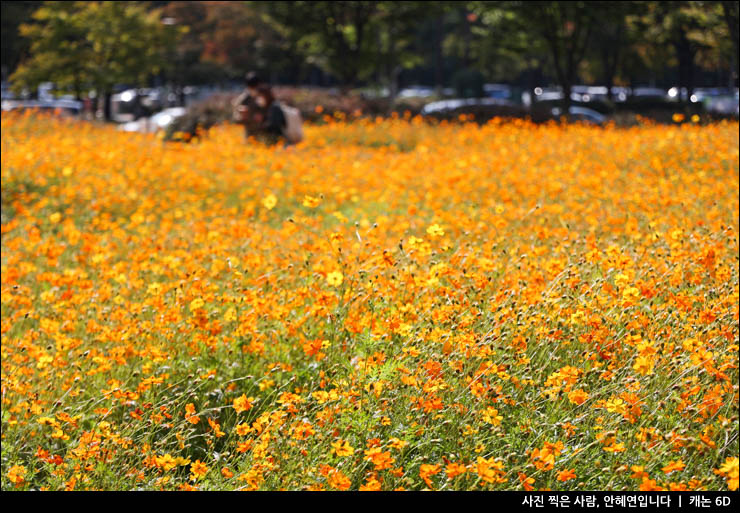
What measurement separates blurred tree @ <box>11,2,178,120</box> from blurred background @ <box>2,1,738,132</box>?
1.3 inches

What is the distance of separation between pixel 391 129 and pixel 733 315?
14.1m

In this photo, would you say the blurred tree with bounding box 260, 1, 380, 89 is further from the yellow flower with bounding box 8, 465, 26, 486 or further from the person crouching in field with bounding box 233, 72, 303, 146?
the yellow flower with bounding box 8, 465, 26, 486

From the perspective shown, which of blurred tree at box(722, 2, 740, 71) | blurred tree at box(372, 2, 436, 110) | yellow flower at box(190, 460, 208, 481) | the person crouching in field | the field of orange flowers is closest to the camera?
yellow flower at box(190, 460, 208, 481)

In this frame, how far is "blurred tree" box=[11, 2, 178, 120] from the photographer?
11.4m

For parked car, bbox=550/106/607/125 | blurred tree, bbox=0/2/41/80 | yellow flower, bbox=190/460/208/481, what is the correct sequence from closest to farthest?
yellow flower, bbox=190/460/208/481, blurred tree, bbox=0/2/41/80, parked car, bbox=550/106/607/125

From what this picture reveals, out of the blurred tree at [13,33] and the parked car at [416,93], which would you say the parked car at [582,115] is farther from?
the parked car at [416,93]

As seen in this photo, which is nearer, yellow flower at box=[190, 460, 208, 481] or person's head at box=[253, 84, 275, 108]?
yellow flower at box=[190, 460, 208, 481]

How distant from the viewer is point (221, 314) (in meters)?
5.32

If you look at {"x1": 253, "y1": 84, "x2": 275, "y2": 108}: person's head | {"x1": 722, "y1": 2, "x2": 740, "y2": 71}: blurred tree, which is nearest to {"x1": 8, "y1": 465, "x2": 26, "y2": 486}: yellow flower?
{"x1": 722, "y1": 2, "x2": 740, "y2": 71}: blurred tree

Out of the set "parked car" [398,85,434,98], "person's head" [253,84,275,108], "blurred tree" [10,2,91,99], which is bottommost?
"parked car" [398,85,434,98]

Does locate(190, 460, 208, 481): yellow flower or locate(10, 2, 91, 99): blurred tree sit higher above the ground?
locate(10, 2, 91, 99): blurred tree

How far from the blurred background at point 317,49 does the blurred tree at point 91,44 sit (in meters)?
0.03

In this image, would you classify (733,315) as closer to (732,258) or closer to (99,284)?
(732,258)
